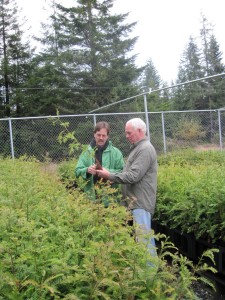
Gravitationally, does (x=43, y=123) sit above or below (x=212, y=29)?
below

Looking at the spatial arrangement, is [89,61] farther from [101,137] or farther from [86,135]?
[101,137]

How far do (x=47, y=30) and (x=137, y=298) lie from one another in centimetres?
3134

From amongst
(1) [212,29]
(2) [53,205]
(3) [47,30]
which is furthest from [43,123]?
(1) [212,29]

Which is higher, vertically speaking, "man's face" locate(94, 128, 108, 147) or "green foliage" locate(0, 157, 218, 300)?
"man's face" locate(94, 128, 108, 147)

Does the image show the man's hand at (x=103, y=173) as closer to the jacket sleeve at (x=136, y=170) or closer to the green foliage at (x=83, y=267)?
the jacket sleeve at (x=136, y=170)

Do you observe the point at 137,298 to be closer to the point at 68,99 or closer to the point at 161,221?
the point at 161,221

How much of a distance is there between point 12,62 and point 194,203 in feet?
85.2

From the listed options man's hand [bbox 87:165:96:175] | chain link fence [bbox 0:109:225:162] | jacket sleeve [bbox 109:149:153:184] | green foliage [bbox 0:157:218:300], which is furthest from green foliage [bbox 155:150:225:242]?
chain link fence [bbox 0:109:225:162]

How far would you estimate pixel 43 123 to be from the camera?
15.6 metres

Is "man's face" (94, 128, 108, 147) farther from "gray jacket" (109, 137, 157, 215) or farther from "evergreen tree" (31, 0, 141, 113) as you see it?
"evergreen tree" (31, 0, 141, 113)

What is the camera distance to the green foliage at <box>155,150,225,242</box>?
396 cm

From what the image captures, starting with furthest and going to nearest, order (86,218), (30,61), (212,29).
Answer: (212,29) → (30,61) → (86,218)

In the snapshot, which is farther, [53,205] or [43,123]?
[43,123]

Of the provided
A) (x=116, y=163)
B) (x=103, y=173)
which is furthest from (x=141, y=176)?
(x=116, y=163)
